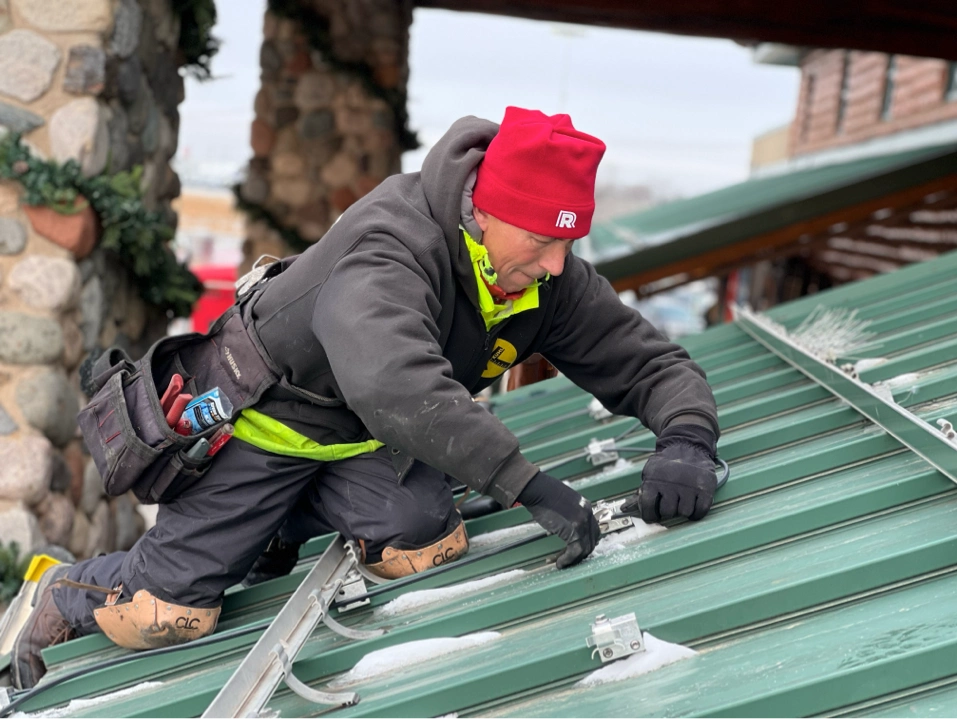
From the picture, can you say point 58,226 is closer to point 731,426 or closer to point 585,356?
point 585,356

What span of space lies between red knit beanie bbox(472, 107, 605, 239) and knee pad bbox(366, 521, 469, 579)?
3.01 ft

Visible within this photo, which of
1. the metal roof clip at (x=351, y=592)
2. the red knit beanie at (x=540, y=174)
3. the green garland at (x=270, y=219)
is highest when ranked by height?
the red knit beanie at (x=540, y=174)

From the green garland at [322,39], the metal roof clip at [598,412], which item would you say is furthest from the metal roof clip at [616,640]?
the green garland at [322,39]

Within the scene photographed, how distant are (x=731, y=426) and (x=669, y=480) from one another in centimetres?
87

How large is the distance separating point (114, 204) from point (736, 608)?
10.5 ft

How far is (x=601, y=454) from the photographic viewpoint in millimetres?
3170

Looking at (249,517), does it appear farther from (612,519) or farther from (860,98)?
(860,98)

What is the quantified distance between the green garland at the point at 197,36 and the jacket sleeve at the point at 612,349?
2957mm

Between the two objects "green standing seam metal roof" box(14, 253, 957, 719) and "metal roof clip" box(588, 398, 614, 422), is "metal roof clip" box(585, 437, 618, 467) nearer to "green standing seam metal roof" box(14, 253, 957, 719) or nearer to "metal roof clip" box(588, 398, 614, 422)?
"green standing seam metal roof" box(14, 253, 957, 719)

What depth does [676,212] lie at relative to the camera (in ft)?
41.9

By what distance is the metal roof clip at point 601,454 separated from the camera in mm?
3160

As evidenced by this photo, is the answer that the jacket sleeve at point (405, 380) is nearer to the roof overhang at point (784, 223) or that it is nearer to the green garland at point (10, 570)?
the green garland at point (10, 570)

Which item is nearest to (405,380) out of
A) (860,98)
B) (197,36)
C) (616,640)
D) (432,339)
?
(432,339)

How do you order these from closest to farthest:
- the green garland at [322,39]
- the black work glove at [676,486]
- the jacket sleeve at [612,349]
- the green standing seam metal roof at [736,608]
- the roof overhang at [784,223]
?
the green standing seam metal roof at [736,608], the black work glove at [676,486], the jacket sleeve at [612,349], the roof overhang at [784,223], the green garland at [322,39]
